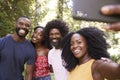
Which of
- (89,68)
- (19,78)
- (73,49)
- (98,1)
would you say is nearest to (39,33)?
(19,78)

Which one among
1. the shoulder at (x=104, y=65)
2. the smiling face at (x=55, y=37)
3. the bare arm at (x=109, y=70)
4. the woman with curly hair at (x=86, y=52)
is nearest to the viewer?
the bare arm at (x=109, y=70)

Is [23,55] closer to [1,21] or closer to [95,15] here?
[95,15]

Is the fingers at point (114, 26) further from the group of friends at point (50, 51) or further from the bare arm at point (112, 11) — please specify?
the group of friends at point (50, 51)

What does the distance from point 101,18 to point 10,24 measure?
1027cm

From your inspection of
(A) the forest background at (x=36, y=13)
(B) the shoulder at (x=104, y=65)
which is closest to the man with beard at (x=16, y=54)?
(B) the shoulder at (x=104, y=65)

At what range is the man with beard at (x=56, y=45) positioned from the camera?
5025 millimetres

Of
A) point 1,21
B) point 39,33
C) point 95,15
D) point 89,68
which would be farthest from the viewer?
point 1,21

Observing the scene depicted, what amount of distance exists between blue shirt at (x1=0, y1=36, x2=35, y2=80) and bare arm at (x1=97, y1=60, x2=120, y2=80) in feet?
8.03

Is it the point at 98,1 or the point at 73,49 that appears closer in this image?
the point at 98,1

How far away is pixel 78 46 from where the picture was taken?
3875 millimetres

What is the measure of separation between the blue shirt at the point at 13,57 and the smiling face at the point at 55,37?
51 centimetres

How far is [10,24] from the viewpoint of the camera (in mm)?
11703

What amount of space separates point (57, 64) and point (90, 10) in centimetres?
355

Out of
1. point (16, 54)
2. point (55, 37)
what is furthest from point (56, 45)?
point (16, 54)
